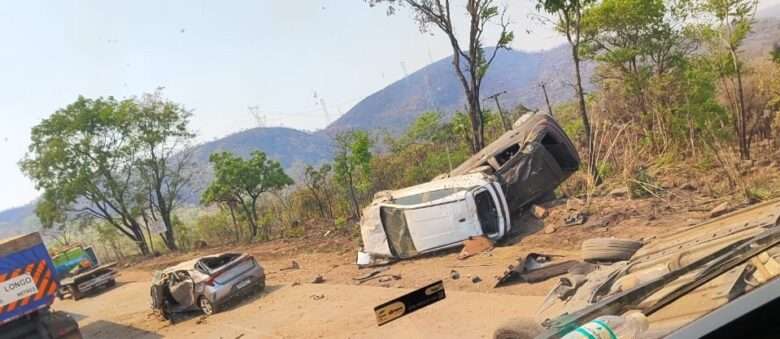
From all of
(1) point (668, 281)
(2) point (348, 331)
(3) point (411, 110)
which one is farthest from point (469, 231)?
(3) point (411, 110)

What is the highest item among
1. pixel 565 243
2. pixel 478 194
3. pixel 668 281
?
pixel 668 281

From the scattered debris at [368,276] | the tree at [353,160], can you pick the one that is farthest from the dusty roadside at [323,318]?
the tree at [353,160]

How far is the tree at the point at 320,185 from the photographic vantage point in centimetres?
2430

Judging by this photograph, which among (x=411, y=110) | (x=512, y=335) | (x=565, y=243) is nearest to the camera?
(x=512, y=335)

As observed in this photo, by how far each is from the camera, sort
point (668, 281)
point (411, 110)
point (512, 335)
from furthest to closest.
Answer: point (411, 110), point (512, 335), point (668, 281)

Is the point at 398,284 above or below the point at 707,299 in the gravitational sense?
below

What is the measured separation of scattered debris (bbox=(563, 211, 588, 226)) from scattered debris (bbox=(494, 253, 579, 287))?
2.35 m

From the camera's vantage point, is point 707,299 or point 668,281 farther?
point 668,281

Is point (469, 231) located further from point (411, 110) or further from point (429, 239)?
point (411, 110)

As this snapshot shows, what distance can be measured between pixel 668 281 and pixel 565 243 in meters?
8.44

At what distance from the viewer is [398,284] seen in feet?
35.9

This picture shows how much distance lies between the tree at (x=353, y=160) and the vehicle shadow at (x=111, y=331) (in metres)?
9.89

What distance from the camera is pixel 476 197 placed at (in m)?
11.7

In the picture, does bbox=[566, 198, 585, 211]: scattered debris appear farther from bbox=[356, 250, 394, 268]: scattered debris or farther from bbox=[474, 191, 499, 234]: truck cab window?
bbox=[356, 250, 394, 268]: scattered debris
